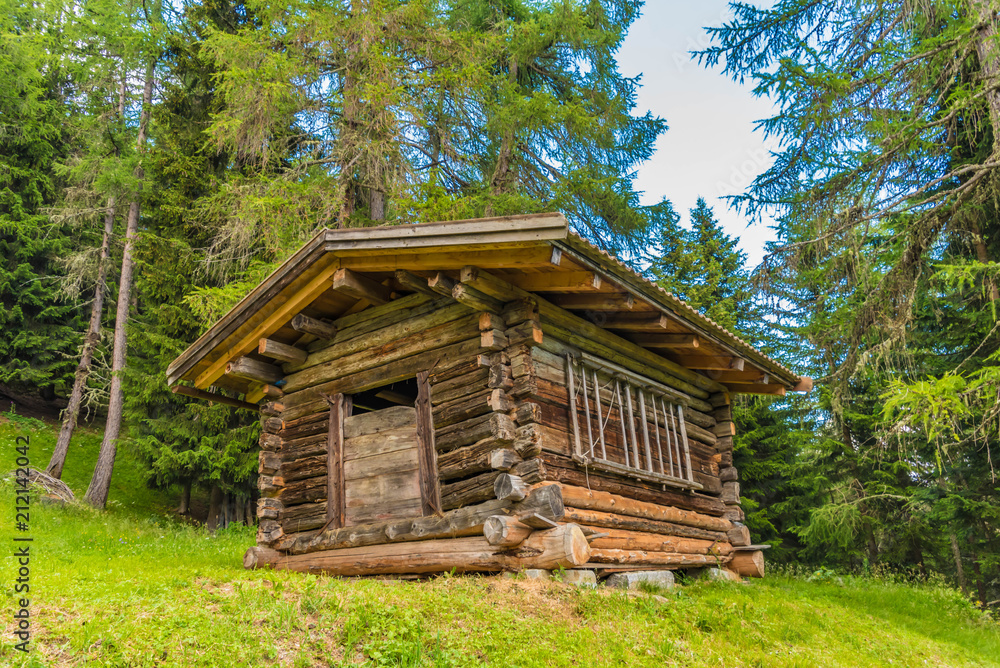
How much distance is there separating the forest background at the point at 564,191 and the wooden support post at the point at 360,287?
5267 mm

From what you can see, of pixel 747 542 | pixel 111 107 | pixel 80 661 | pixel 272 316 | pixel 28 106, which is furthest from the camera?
pixel 28 106

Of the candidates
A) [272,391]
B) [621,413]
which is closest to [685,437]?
[621,413]

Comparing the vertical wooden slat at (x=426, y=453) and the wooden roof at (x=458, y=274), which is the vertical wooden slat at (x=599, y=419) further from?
the vertical wooden slat at (x=426, y=453)

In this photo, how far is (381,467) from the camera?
8711mm

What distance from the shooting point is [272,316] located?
9.34 metres

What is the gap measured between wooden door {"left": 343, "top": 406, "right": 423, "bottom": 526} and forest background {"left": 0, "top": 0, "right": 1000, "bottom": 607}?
20.5ft

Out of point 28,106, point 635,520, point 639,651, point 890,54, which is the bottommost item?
point 639,651

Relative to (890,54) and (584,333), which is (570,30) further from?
(584,333)

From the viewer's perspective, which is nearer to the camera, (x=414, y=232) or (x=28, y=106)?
(x=414, y=232)

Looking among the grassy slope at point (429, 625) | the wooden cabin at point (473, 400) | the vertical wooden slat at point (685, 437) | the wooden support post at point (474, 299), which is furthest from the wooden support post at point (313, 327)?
the vertical wooden slat at point (685, 437)

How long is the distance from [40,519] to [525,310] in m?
12.7

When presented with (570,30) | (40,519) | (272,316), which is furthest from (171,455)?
(570,30)

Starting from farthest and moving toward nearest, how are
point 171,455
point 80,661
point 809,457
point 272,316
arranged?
point 809,457
point 171,455
point 272,316
point 80,661

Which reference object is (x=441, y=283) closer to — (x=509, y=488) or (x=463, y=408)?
(x=463, y=408)
